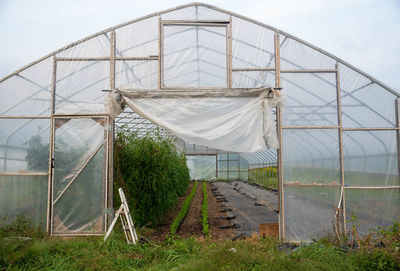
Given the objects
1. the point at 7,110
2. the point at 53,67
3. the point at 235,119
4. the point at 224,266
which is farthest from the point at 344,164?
the point at 7,110

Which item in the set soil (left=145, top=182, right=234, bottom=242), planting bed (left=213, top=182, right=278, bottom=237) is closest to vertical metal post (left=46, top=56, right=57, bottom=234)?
soil (left=145, top=182, right=234, bottom=242)

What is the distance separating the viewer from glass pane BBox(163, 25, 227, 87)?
586 cm

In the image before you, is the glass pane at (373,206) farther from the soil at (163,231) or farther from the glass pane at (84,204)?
the glass pane at (84,204)

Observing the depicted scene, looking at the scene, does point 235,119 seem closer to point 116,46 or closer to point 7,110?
point 116,46

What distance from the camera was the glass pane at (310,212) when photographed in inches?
212

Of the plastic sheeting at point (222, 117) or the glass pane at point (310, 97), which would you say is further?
the glass pane at point (310, 97)

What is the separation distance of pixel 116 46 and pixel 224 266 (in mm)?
4395

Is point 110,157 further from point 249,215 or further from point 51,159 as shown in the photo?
point 249,215

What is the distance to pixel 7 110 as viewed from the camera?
5.66 m

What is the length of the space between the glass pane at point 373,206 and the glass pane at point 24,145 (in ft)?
18.2

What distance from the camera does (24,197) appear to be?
5453 mm

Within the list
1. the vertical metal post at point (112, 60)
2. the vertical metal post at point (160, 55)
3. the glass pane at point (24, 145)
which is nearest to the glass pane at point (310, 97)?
the vertical metal post at point (160, 55)

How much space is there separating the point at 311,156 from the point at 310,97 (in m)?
1.10

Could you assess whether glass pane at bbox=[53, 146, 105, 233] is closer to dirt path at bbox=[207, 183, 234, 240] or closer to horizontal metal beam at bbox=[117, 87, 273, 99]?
horizontal metal beam at bbox=[117, 87, 273, 99]
